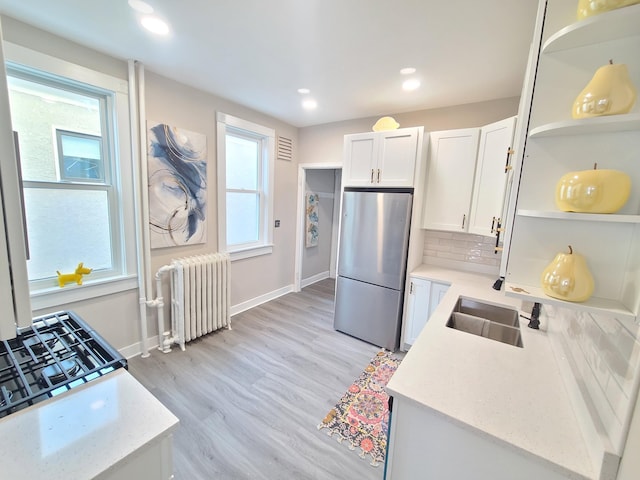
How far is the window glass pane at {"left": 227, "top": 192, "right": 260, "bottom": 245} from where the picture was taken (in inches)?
131

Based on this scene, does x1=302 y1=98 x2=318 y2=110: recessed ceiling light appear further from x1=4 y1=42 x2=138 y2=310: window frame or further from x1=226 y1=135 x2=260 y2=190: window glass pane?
x1=4 y1=42 x2=138 y2=310: window frame

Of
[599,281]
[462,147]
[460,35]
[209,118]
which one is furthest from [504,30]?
[209,118]

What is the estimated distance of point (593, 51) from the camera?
80 cm

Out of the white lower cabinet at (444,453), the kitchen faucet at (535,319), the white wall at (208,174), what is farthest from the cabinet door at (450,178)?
the white wall at (208,174)

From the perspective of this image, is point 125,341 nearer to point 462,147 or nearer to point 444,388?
point 444,388

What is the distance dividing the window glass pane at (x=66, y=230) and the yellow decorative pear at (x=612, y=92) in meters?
3.00

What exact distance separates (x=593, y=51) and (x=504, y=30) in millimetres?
1061

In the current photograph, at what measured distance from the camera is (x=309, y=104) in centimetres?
295

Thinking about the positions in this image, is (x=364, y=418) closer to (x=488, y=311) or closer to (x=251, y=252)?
(x=488, y=311)

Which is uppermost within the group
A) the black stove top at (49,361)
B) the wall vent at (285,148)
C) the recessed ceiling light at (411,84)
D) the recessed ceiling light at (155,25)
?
the recessed ceiling light at (411,84)

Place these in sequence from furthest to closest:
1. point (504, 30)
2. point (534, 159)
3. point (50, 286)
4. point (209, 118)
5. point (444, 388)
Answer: point (209, 118), point (50, 286), point (504, 30), point (444, 388), point (534, 159)

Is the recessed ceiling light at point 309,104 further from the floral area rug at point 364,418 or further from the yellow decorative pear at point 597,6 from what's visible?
the floral area rug at point 364,418

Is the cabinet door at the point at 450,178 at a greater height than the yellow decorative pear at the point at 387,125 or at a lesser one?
lesser

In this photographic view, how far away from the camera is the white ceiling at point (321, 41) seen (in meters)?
1.47
